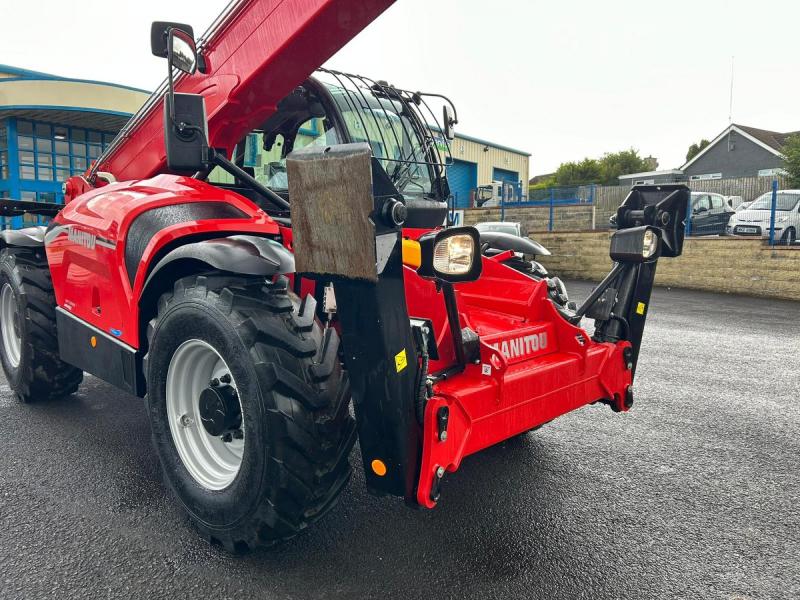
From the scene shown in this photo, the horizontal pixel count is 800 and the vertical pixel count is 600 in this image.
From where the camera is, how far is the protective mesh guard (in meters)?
1.77

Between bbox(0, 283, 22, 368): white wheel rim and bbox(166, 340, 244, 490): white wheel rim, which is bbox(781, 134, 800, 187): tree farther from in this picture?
bbox(166, 340, 244, 490): white wheel rim

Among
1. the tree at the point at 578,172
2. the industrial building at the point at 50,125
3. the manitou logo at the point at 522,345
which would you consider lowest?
the manitou logo at the point at 522,345

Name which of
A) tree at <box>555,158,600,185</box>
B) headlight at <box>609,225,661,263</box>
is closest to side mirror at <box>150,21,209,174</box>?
headlight at <box>609,225,661,263</box>

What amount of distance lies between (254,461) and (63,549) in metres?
1.02

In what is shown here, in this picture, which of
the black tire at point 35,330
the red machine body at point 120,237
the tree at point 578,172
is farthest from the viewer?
the tree at point 578,172

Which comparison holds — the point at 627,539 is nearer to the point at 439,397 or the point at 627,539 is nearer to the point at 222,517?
the point at 439,397

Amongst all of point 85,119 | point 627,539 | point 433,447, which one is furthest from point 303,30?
point 85,119

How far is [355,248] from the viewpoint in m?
1.83

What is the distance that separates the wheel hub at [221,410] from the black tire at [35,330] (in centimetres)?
224

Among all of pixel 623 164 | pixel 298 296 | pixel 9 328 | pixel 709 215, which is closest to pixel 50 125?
pixel 9 328

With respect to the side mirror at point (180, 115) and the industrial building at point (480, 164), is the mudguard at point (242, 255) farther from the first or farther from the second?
the industrial building at point (480, 164)

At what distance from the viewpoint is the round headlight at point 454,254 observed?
2002 mm

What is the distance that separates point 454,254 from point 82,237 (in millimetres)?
2356

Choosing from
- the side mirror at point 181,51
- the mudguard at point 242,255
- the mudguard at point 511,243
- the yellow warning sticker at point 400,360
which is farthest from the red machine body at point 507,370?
the side mirror at point 181,51
